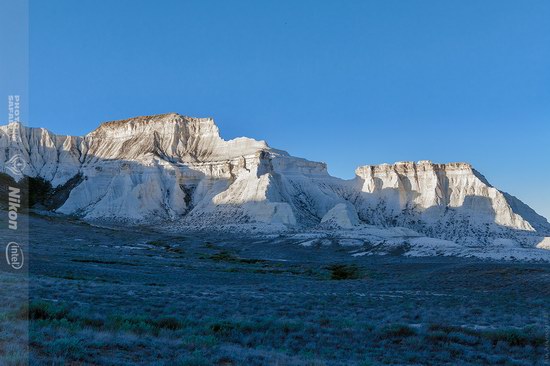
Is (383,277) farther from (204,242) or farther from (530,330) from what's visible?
(204,242)

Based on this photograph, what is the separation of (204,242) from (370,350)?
61231 mm

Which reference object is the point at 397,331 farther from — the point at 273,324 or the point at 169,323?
the point at 169,323

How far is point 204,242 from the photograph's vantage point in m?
71.2

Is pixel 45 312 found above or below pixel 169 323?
above

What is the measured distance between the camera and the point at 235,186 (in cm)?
10888

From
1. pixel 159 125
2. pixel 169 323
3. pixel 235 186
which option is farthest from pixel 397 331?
pixel 159 125

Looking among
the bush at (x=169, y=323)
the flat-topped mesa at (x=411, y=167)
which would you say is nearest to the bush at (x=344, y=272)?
the bush at (x=169, y=323)

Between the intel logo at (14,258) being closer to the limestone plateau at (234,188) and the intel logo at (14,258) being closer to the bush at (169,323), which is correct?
the bush at (169,323)

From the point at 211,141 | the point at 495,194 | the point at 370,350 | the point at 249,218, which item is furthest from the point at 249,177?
the point at 370,350

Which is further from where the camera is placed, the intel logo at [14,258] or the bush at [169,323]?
the intel logo at [14,258]

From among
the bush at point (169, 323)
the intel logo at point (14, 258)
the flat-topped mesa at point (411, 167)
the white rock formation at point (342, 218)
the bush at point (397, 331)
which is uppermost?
the flat-topped mesa at point (411, 167)

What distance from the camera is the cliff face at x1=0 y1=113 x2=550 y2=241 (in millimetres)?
103125

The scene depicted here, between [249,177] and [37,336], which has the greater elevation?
[249,177]

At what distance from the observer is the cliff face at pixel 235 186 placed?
103m
